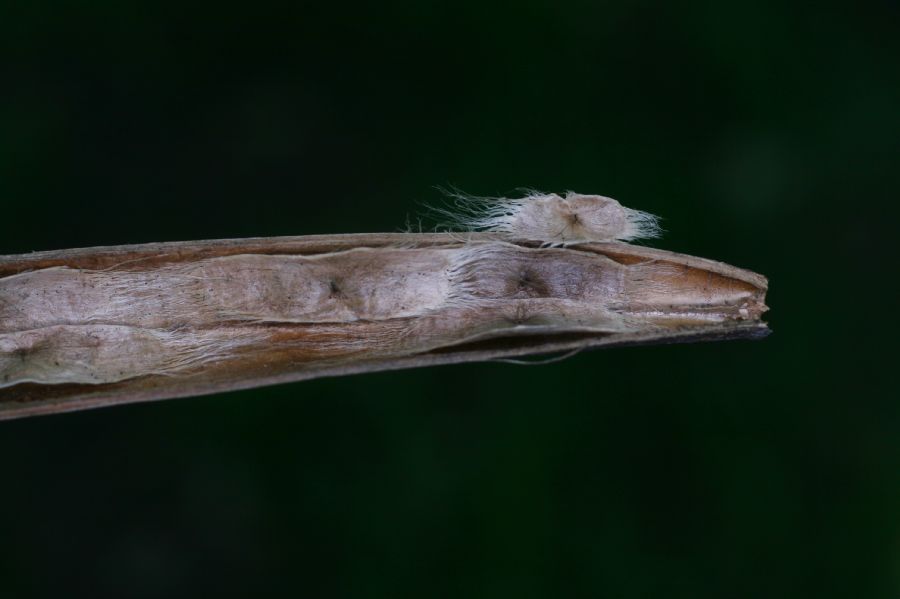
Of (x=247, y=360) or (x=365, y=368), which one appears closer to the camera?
(x=365, y=368)

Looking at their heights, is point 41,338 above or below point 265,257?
below

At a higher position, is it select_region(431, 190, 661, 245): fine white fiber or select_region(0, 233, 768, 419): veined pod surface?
select_region(431, 190, 661, 245): fine white fiber

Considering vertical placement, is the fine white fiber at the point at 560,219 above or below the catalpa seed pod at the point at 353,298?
above

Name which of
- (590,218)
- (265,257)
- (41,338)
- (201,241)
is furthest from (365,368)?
(41,338)

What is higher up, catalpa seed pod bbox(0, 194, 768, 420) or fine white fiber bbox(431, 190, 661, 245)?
fine white fiber bbox(431, 190, 661, 245)

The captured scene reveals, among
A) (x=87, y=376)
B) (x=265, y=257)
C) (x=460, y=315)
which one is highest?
(x=265, y=257)

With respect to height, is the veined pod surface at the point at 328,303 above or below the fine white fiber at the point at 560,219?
below

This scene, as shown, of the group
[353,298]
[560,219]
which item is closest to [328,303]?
[353,298]

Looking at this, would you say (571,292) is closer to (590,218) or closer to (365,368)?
(590,218)
